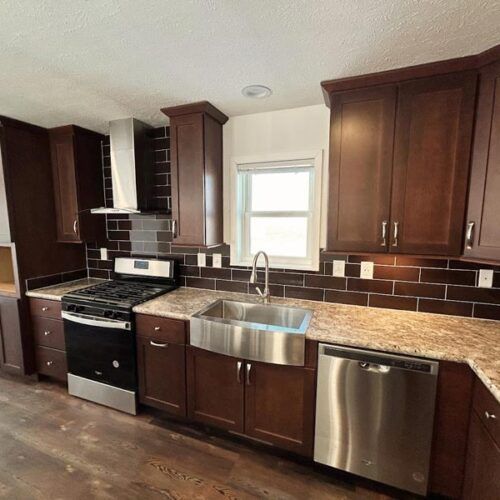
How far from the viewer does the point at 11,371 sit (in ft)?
8.29

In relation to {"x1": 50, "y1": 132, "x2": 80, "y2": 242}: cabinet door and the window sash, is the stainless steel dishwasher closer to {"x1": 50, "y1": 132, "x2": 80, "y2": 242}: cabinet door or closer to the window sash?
the window sash

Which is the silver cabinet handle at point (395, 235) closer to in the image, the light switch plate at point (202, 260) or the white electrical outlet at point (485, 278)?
the white electrical outlet at point (485, 278)

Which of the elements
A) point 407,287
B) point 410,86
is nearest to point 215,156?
point 410,86

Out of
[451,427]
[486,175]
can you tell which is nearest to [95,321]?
[451,427]

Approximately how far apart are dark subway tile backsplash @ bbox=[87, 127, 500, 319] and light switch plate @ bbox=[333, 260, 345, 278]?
31 mm

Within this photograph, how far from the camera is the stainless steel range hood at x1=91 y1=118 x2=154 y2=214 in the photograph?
7.45 feet

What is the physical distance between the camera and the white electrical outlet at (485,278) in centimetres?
169

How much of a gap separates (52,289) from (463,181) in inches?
128

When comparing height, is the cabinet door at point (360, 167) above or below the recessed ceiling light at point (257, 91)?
below

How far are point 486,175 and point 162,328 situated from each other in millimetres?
2115

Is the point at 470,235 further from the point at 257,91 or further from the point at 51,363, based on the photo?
the point at 51,363

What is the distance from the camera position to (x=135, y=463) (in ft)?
5.53

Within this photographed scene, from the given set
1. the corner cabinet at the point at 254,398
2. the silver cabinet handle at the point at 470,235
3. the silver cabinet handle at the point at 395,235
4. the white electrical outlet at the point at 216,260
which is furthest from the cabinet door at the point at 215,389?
the silver cabinet handle at the point at 470,235

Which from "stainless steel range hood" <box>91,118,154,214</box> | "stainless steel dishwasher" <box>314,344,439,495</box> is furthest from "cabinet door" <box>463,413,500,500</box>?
"stainless steel range hood" <box>91,118,154,214</box>
